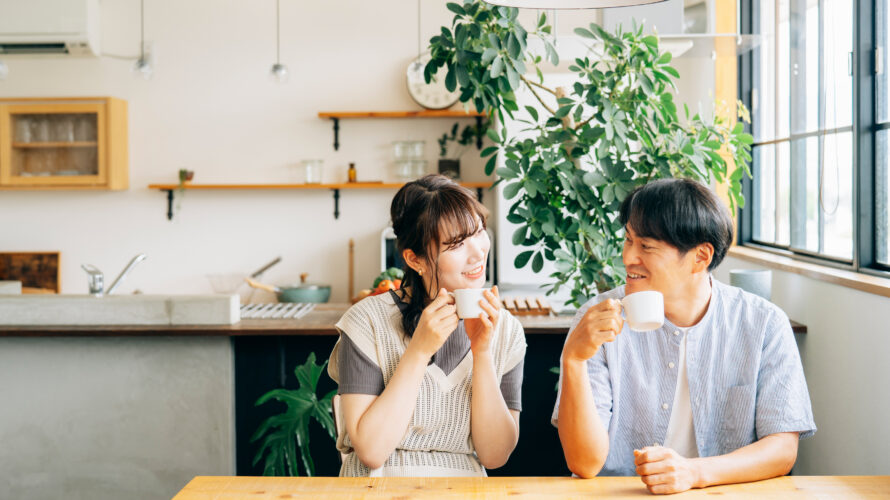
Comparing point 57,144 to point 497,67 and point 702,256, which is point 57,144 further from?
point 702,256

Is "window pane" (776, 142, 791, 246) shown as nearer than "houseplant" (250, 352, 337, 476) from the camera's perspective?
No

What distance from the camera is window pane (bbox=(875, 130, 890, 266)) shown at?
2283mm

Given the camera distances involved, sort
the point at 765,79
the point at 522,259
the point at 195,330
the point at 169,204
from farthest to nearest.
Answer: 1. the point at 169,204
2. the point at 765,79
3. the point at 195,330
4. the point at 522,259

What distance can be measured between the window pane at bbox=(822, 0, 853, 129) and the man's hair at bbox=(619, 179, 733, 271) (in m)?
1.32

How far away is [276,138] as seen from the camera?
506 centimetres

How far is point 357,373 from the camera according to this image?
4.81 feet

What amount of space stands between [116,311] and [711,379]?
213 cm

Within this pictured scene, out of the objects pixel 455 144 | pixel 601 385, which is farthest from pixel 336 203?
pixel 601 385

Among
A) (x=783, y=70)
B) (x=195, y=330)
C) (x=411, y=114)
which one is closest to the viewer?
(x=195, y=330)

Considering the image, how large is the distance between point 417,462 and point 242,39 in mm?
4145

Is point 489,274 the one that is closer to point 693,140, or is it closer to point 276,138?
point 276,138

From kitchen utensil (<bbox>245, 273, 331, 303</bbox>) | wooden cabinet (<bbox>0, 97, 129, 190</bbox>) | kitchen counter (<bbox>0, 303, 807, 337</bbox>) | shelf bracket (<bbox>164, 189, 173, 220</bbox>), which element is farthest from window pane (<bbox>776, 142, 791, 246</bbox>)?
wooden cabinet (<bbox>0, 97, 129, 190</bbox>)

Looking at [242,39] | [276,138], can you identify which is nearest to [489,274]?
[276,138]

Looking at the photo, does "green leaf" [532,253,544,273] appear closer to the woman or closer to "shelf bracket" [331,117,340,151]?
the woman
